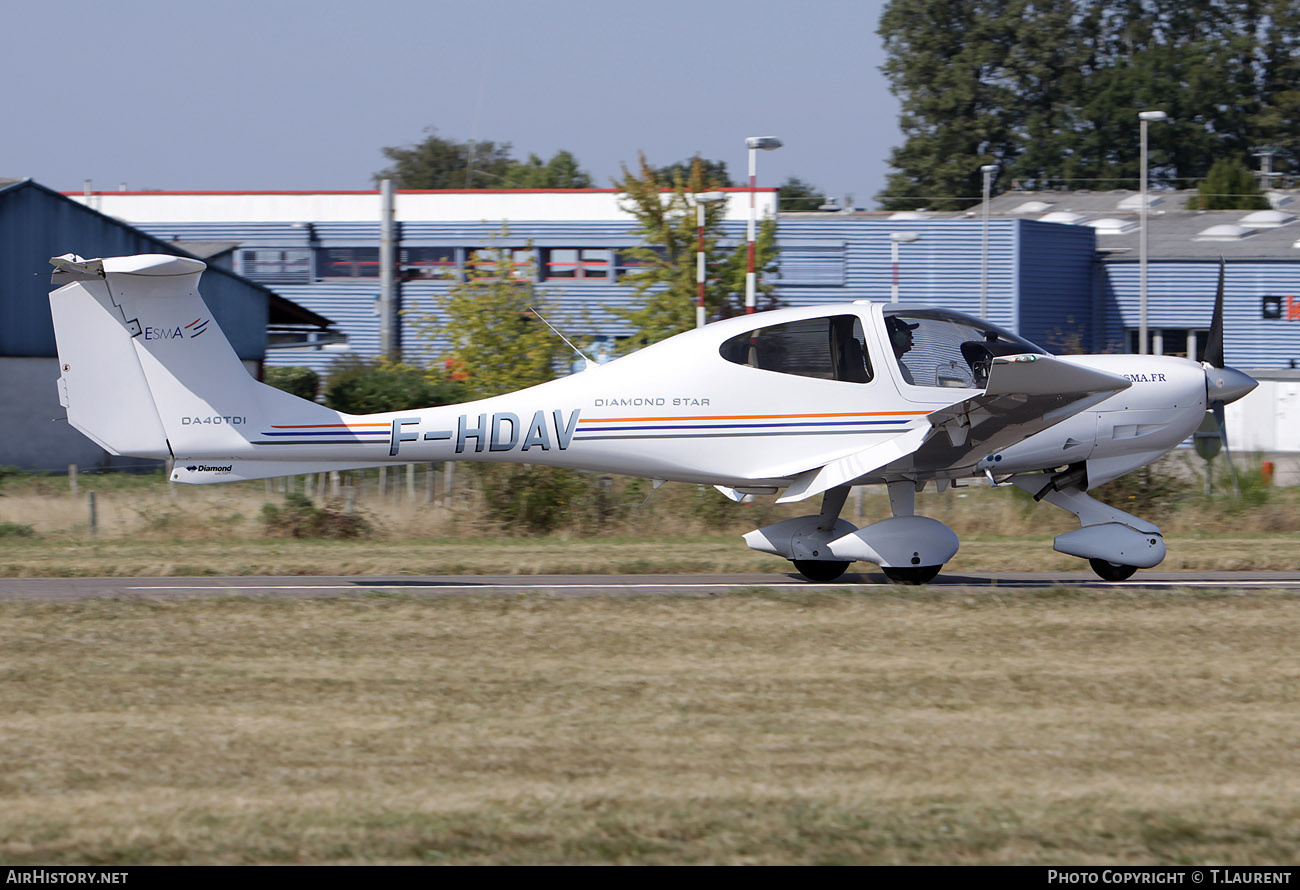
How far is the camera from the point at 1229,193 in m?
64.3

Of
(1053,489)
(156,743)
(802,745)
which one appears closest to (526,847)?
(802,745)

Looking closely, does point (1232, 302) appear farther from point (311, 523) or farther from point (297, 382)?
point (311, 523)

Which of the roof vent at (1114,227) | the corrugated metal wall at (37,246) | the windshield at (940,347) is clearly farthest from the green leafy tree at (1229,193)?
the windshield at (940,347)

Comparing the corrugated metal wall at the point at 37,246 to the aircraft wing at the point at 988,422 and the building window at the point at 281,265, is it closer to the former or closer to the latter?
the building window at the point at 281,265

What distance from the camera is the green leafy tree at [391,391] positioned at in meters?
25.2

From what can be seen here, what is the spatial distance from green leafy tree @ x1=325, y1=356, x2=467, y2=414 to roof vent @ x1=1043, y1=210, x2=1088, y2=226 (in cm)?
3680

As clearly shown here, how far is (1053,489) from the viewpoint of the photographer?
43.1 ft

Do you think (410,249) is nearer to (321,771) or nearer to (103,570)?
(103,570)

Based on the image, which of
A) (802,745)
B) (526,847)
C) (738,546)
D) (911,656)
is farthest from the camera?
(738,546)

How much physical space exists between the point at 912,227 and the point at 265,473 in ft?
114

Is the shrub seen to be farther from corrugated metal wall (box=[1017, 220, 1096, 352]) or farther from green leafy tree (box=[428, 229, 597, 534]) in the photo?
corrugated metal wall (box=[1017, 220, 1096, 352])

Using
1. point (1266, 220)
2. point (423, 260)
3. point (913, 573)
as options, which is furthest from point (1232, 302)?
point (913, 573)

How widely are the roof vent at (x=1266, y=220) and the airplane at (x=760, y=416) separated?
134 feet

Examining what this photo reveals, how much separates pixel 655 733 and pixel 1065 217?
5444 cm
